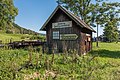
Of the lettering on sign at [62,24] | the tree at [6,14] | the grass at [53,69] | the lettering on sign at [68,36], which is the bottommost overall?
the grass at [53,69]

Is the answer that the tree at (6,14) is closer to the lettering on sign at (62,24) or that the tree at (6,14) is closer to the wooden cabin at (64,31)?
the wooden cabin at (64,31)

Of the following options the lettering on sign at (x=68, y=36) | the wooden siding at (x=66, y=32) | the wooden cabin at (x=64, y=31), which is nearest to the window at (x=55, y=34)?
the wooden cabin at (x=64, y=31)

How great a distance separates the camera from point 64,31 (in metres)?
29.4

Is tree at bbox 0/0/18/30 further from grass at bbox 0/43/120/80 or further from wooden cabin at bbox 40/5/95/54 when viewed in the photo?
grass at bbox 0/43/120/80

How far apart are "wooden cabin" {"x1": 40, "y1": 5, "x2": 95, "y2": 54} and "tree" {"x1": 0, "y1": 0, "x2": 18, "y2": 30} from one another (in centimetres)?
2133

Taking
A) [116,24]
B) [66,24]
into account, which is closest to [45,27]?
[66,24]

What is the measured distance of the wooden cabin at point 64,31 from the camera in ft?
93.9

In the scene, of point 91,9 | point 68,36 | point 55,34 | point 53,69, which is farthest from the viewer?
point 91,9

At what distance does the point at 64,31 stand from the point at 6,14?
25.6 m

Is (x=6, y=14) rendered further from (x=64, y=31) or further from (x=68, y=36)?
(x=68, y=36)

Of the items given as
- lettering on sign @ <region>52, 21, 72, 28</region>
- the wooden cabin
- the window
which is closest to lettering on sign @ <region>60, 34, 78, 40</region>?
the wooden cabin

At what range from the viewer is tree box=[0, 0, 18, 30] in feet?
163

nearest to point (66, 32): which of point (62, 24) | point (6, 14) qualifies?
point (62, 24)

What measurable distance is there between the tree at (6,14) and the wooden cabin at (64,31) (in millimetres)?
21329
